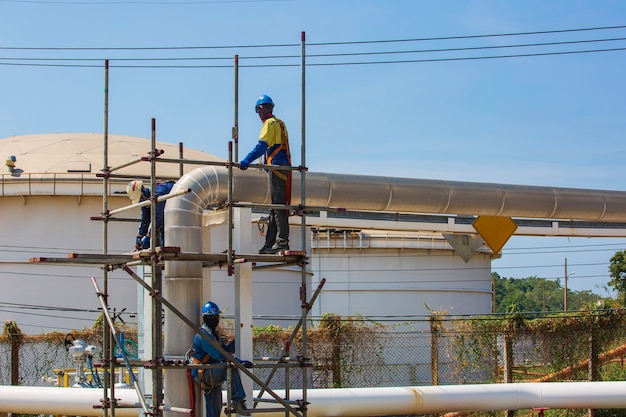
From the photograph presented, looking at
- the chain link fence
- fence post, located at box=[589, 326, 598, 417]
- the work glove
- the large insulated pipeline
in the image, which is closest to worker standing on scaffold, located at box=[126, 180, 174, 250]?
the large insulated pipeline

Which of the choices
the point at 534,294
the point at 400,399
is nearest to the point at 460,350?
the point at 400,399

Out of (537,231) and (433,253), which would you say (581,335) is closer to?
(537,231)

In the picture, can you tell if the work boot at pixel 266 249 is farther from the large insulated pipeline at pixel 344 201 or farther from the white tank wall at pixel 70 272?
the white tank wall at pixel 70 272

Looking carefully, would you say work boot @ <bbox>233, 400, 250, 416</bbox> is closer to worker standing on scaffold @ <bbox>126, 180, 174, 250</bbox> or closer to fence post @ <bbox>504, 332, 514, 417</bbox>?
worker standing on scaffold @ <bbox>126, 180, 174, 250</bbox>

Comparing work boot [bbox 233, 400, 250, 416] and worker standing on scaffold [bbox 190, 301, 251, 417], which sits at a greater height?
worker standing on scaffold [bbox 190, 301, 251, 417]

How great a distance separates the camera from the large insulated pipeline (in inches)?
402

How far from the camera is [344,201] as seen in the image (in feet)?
45.5

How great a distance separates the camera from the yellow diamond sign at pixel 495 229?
1559 centimetres

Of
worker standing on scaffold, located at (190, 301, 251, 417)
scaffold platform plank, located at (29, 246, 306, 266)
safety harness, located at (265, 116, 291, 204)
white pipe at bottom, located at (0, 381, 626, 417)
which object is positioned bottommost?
white pipe at bottom, located at (0, 381, 626, 417)

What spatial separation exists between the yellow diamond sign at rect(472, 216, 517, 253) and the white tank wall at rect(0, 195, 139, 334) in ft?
35.6

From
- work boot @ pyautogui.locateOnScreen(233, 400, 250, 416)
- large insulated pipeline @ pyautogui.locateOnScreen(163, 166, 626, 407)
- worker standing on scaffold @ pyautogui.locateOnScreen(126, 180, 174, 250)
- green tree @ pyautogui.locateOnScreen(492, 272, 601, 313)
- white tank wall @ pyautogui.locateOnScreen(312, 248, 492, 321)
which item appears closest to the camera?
work boot @ pyautogui.locateOnScreen(233, 400, 250, 416)

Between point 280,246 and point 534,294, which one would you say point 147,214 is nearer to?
point 280,246

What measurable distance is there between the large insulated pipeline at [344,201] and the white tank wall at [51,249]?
1082 cm

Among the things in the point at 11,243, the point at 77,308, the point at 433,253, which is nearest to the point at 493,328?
the point at 77,308
